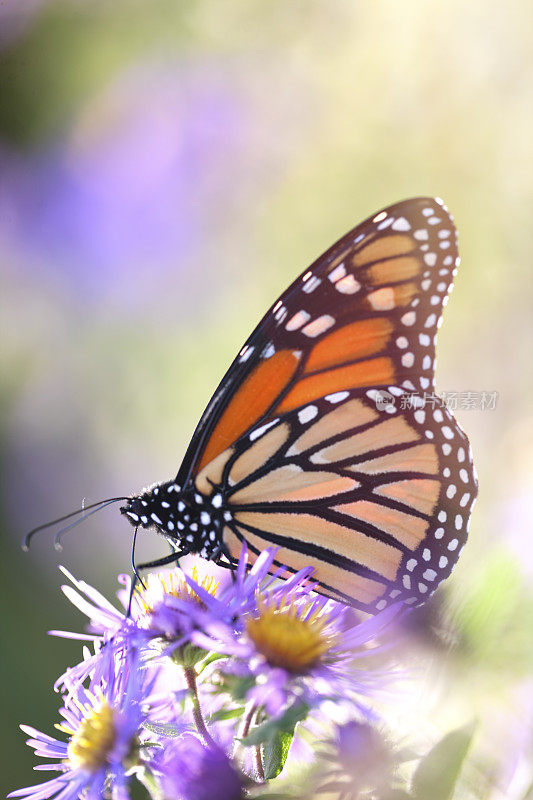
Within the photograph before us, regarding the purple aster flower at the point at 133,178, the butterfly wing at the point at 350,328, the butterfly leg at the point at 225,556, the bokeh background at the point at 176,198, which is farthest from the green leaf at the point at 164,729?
the purple aster flower at the point at 133,178

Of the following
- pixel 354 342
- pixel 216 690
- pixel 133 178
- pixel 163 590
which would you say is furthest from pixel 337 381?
pixel 133 178

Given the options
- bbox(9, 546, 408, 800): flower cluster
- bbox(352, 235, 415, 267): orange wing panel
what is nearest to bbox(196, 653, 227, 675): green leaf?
bbox(9, 546, 408, 800): flower cluster

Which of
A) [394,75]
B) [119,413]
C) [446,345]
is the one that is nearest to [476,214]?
[446,345]

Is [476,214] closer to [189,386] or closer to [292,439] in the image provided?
[189,386]

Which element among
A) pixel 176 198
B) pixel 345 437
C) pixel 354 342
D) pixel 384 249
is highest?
pixel 176 198

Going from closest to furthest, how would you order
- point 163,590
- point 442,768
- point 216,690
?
point 442,768 → point 216,690 → point 163,590

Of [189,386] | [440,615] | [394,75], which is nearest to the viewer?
[440,615]

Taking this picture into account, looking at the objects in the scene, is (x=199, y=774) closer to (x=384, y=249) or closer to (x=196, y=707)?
(x=196, y=707)
